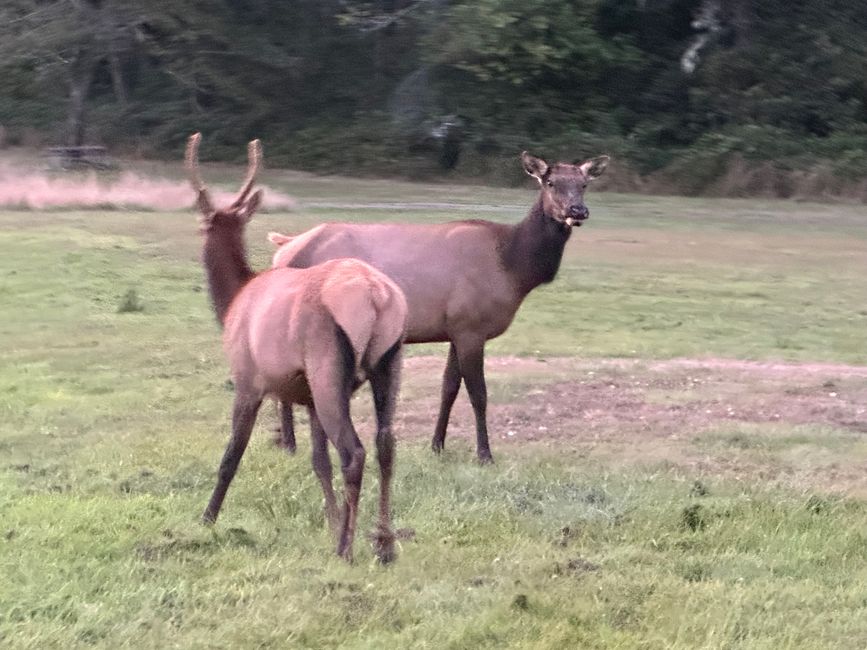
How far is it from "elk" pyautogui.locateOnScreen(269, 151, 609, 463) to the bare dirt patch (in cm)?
71

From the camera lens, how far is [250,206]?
25.2 feet

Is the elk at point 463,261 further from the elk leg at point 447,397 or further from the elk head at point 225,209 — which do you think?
the elk head at point 225,209

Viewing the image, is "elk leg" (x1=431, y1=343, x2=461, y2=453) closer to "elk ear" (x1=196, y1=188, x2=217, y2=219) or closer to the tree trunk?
"elk ear" (x1=196, y1=188, x2=217, y2=219)

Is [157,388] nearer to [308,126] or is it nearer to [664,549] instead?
[664,549]

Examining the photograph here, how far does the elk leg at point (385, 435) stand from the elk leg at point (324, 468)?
42cm

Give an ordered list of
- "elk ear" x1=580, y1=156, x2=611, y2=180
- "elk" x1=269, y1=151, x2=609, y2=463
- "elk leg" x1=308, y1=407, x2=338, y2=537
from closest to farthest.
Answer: "elk leg" x1=308, y1=407, x2=338, y2=537 → "elk" x1=269, y1=151, x2=609, y2=463 → "elk ear" x1=580, y1=156, x2=611, y2=180

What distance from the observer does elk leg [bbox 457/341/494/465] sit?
29.1 feet

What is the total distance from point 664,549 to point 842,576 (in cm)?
86

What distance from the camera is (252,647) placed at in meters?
5.25

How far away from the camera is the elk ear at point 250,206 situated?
24.9 ft

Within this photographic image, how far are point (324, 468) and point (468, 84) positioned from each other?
34922 mm

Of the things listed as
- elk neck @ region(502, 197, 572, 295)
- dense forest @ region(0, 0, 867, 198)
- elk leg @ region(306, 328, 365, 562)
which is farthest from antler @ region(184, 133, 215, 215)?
dense forest @ region(0, 0, 867, 198)

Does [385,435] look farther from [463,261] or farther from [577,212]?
[577,212]

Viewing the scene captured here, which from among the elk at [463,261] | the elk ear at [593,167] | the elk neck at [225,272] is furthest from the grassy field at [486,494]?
the elk ear at [593,167]
